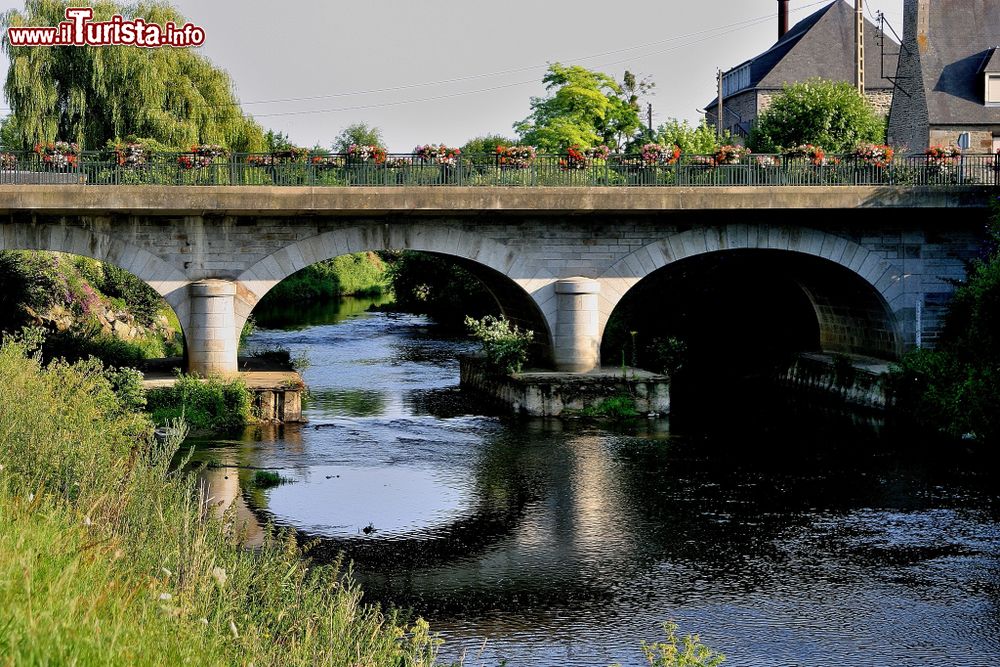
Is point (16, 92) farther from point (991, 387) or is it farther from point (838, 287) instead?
point (991, 387)

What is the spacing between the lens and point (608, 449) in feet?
65.6

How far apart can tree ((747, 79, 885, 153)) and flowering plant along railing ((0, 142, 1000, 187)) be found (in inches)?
664

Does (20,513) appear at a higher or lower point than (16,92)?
lower

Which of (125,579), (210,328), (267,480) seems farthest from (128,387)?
(125,579)

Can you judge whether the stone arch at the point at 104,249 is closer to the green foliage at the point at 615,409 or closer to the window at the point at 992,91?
the green foliage at the point at 615,409

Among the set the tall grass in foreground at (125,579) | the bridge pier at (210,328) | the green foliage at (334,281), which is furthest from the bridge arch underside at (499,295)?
the green foliage at (334,281)

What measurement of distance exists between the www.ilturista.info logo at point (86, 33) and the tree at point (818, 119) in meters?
20.0

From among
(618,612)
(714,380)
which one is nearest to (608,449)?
(618,612)

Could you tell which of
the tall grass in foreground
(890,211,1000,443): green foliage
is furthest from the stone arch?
(890,211,1000,443): green foliage

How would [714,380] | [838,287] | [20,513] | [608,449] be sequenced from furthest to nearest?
[714,380], [838,287], [608,449], [20,513]

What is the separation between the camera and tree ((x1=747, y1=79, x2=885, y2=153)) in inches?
1694

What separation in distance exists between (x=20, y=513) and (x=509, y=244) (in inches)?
681

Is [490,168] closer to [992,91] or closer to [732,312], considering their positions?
[732,312]

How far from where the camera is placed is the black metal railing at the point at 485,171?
73.7ft
